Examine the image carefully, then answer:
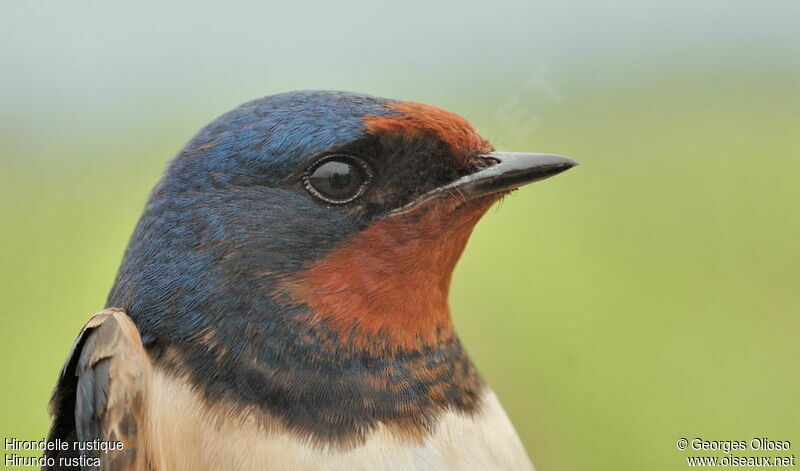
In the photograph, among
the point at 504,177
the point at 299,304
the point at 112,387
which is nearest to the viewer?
the point at 112,387

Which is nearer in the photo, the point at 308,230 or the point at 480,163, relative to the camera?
the point at 308,230

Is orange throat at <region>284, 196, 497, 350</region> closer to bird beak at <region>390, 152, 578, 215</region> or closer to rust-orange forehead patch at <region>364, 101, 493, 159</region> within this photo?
bird beak at <region>390, 152, 578, 215</region>

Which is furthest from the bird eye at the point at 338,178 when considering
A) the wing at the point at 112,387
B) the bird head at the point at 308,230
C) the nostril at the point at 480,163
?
the wing at the point at 112,387

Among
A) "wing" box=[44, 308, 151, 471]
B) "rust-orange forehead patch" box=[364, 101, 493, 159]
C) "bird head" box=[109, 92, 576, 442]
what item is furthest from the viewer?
"rust-orange forehead patch" box=[364, 101, 493, 159]

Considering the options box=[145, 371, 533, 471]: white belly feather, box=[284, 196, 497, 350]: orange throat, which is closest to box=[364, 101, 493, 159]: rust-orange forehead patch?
box=[284, 196, 497, 350]: orange throat

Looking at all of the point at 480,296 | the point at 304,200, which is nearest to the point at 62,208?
the point at 480,296

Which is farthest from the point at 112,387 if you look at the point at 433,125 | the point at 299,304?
the point at 433,125

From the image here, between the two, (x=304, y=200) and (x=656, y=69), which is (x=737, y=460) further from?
(x=656, y=69)

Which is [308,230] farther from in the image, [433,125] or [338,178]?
[433,125]
